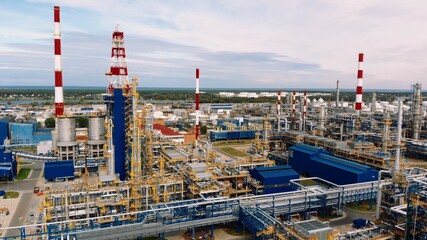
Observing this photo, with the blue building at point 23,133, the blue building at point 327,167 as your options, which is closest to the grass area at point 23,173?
the blue building at point 23,133

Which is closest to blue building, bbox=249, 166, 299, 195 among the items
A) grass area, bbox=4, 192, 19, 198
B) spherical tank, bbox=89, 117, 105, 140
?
spherical tank, bbox=89, 117, 105, 140

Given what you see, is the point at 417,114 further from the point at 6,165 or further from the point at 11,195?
the point at 6,165

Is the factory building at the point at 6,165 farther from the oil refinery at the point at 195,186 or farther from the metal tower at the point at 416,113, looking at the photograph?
the metal tower at the point at 416,113

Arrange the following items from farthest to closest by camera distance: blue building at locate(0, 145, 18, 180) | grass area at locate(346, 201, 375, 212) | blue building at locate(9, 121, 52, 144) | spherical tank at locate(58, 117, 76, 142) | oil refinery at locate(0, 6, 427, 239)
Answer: blue building at locate(9, 121, 52, 144)
spherical tank at locate(58, 117, 76, 142)
blue building at locate(0, 145, 18, 180)
grass area at locate(346, 201, 375, 212)
oil refinery at locate(0, 6, 427, 239)

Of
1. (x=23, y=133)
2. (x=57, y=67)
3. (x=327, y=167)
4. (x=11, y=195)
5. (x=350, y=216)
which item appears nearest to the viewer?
(x=350, y=216)

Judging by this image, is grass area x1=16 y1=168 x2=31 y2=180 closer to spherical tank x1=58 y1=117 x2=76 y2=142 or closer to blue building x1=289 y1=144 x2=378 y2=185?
spherical tank x1=58 y1=117 x2=76 y2=142

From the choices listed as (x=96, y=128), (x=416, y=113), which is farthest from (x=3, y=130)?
(x=416, y=113)
